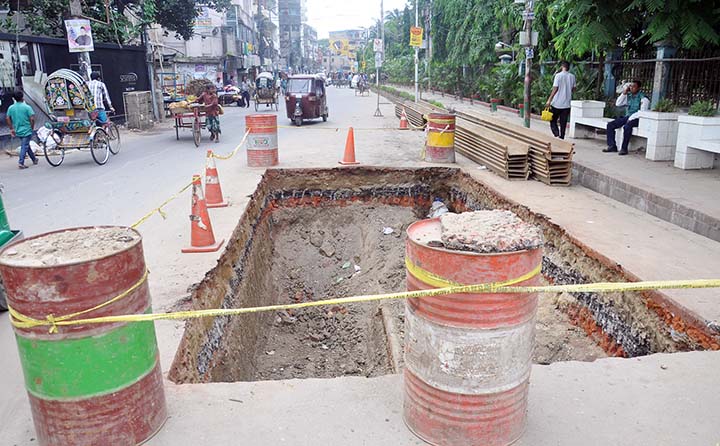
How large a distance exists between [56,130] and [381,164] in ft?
22.9

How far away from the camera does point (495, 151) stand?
392 inches

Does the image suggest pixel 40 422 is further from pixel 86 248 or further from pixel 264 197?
pixel 264 197

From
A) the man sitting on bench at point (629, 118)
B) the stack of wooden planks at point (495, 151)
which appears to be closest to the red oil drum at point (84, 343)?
the stack of wooden planks at point (495, 151)

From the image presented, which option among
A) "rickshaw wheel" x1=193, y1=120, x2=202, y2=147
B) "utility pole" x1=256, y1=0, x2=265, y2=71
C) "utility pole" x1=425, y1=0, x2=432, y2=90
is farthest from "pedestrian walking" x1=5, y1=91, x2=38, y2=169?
"utility pole" x1=256, y1=0, x2=265, y2=71

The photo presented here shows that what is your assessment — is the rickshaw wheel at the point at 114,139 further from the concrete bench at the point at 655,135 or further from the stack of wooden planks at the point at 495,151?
the concrete bench at the point at 655,135

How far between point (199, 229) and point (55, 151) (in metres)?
8.11

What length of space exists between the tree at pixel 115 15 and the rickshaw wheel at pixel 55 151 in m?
6.93

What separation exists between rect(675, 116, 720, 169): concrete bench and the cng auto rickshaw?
41.3 feet

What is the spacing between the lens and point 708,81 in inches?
428

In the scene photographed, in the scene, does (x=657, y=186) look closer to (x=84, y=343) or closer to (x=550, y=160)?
(x=550, y=160)

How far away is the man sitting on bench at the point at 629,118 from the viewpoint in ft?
35.1

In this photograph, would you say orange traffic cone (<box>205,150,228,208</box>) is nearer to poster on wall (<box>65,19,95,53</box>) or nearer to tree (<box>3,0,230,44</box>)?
poster on wall (<box>65,19,95,53</box>)

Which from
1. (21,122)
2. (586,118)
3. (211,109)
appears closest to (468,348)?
(21,122)

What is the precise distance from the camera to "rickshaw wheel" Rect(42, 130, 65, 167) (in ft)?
37.5
